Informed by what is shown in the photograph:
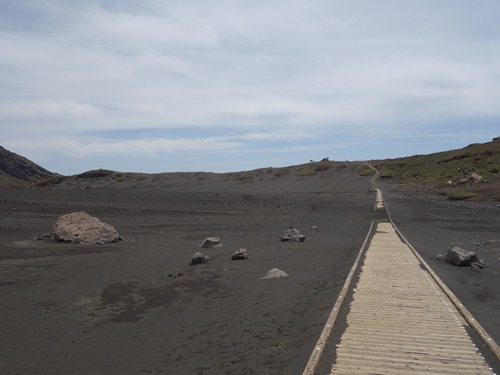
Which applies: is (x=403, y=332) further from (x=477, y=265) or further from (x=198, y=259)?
(x=477, y=265)

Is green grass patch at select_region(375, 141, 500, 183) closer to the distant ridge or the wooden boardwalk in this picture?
the wooden boardwalk

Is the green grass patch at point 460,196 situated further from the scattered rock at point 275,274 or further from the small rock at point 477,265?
the scattered rock at point 275,274

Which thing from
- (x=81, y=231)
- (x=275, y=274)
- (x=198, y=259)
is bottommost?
(x=275, y=274)

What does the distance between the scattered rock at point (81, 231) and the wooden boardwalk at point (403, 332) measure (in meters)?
10.8

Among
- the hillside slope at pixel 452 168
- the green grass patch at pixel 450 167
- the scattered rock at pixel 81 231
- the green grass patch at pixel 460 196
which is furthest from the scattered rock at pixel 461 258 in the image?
the green grass patch at pixel 450 167

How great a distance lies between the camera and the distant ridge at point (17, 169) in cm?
11371

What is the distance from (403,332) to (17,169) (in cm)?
12903

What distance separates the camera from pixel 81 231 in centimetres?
1781

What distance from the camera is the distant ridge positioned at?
114 m

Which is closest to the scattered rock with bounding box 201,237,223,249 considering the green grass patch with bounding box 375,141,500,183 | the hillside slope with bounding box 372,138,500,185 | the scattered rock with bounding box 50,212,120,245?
the scattered rock with bounding box 50,212,120,245

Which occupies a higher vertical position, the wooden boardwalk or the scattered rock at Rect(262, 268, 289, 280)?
the wooden boardwalk

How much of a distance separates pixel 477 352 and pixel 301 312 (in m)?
3.43

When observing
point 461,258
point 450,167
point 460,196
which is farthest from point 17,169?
point 461,258

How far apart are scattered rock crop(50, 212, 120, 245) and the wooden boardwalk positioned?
10.8m
